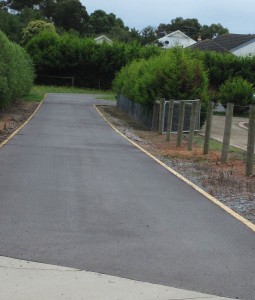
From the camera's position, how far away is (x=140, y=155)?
52.0ft

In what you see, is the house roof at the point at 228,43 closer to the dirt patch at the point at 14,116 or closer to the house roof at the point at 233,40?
the house roof at the point at 233,40

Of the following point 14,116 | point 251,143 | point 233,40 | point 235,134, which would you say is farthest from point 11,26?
point 251,143

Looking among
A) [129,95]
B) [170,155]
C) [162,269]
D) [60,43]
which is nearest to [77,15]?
[60,43]

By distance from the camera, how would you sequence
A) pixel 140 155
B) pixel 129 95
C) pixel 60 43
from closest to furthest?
pixel 140 155, pixel 129 95, pixel 60 43

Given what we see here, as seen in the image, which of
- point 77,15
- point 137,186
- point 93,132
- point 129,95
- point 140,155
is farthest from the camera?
point 77,15

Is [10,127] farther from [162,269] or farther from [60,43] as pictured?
[60,43]

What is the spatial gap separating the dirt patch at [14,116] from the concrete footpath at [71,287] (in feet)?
A: 44.4

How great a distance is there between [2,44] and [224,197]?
20.5 meters

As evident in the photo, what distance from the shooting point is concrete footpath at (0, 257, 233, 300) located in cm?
478

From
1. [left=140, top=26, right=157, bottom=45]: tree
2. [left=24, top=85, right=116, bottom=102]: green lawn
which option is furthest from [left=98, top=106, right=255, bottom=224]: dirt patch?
[left=140, top=26, right=157, bottom=45]: tree

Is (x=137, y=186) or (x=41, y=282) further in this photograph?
(x=137, y=186)

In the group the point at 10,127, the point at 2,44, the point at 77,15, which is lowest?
the point at 10,127

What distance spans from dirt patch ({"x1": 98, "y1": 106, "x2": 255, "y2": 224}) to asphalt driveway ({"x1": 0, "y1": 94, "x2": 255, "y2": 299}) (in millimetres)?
448

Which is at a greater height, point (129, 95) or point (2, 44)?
point (2, 44)
